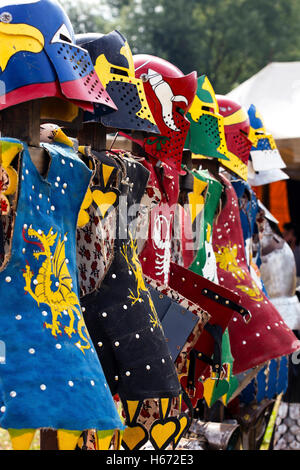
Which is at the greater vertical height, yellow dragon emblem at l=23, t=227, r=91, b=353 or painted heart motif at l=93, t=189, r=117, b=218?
painted heart motif at l=93, t=189, r=117, b=218

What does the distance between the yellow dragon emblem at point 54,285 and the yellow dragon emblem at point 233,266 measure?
3.81 feet

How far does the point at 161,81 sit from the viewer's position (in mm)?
2236

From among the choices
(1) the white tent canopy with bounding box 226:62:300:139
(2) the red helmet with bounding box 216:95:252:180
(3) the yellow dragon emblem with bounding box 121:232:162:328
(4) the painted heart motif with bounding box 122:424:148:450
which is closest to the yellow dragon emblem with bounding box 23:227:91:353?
(3) the yellow dragon emblem with bounding box 121:232:162:328

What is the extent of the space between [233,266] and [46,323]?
132 centimetres

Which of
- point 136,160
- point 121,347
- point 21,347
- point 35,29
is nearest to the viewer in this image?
point 21,347

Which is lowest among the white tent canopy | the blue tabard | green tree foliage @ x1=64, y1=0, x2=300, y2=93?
the blue tabard

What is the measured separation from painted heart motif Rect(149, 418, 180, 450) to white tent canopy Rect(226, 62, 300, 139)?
3.46 m

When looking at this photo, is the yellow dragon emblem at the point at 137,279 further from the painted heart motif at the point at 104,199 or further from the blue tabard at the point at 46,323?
the blue tabard at the point at 46,323

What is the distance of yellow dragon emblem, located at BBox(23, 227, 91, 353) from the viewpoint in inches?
58.1

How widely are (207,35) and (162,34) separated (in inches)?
32.7

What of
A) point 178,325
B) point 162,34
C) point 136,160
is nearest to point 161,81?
point 136,160

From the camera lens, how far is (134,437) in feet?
6.13

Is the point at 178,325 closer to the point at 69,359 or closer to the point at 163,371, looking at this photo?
the point at 163,371

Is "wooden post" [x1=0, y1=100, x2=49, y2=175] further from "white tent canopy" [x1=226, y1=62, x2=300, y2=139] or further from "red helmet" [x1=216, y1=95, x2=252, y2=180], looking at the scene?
"white tent canopy" [x1=226, y1=62, x2=300, y2=139]
